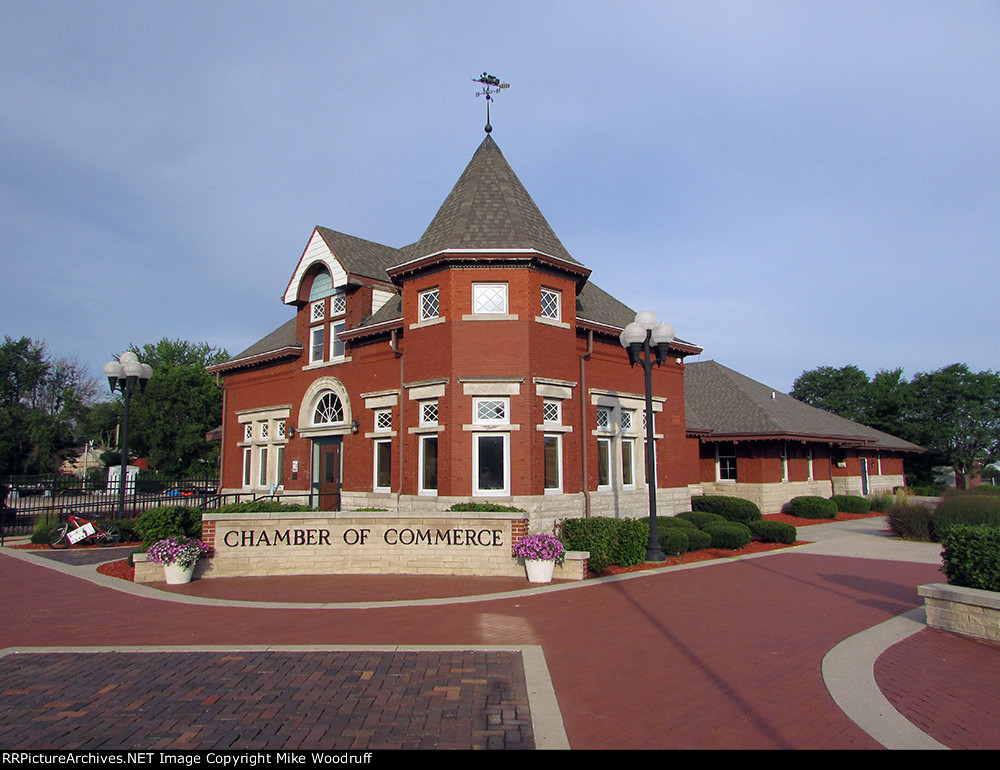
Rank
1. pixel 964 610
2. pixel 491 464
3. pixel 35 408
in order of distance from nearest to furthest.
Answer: pixel 964 610 < pixel 491 464 < pixel 35 408

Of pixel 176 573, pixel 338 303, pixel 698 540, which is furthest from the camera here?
pixel 338 303

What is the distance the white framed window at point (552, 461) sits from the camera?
1561cm

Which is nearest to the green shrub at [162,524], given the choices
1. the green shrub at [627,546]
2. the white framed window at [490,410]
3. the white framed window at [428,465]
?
the white framed window at [428,465]

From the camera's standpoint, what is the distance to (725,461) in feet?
90.8


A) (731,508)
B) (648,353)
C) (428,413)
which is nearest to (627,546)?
(648,353)

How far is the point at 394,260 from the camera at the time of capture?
22.0 metres

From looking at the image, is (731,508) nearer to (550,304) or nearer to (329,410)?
(550,304)

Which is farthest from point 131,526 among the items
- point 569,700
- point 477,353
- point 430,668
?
point 569,700

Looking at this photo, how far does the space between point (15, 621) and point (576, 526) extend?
9575 mm

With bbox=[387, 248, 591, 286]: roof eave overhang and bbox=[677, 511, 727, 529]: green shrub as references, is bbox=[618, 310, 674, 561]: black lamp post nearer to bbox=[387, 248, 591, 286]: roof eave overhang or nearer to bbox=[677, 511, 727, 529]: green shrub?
bbox=[387, 248, 591, 286]: roof eave overhang

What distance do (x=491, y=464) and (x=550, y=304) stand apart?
4.52m

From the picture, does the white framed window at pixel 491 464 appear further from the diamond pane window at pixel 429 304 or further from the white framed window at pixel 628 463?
the white framed window at pixel 628 463

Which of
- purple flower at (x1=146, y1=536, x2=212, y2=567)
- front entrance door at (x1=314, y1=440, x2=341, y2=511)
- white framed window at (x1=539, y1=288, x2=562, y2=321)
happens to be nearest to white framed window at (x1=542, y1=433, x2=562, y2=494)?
white framed window at (x1=539, y1=288, x2=562, y2=321)
